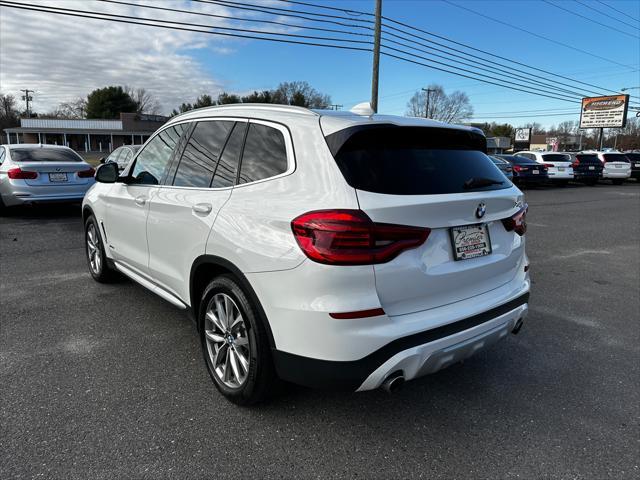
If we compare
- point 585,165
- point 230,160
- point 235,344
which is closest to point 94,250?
point 230,160

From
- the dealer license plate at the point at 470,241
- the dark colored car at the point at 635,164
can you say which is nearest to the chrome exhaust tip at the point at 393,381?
the dealer license plate at the point at 470,241

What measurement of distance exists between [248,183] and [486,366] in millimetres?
2228

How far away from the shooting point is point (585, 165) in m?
23.4

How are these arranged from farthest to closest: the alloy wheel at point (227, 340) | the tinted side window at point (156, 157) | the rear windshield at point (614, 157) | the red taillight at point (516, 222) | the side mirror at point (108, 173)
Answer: the rear windshield at point (614, 157)
the side mirror at point (108, 173)
the tinted side window at point (156, 157)
the red taillight at point (516, 222)
the alloy wheel at point (227, 340)

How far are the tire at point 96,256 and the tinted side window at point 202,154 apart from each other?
2.04m

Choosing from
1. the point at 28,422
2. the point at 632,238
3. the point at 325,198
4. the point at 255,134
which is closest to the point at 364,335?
the point at 325,198

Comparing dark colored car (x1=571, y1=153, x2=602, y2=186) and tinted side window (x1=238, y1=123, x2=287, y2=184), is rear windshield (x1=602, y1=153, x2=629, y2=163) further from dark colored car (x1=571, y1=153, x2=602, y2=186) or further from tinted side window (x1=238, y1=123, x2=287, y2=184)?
tinted side window (x1=238, y1=123, x2=287, y2=184)

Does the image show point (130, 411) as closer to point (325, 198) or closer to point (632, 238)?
point (325, 198)

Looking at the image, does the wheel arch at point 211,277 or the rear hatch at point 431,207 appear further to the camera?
A: the wheel arch at point 211,277

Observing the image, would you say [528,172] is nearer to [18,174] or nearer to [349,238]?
[18,174]

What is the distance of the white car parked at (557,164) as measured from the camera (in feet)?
72.2

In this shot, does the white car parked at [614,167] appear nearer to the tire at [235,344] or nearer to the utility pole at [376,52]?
the utility pole at [376,52]

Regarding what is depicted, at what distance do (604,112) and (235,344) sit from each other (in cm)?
5302

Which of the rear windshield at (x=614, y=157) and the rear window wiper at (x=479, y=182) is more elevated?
the rear windshield at (x=614, y=157)
